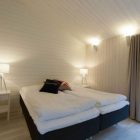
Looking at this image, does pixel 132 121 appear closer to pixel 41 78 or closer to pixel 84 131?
pixel 84 131

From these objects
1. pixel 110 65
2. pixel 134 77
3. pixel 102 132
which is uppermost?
pixel 110 65

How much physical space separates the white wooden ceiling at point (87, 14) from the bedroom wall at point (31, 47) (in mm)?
132

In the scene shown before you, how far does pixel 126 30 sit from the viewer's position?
11.2 ft

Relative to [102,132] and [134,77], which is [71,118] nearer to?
[102,132]

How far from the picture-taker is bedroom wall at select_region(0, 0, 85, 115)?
3.43 metres

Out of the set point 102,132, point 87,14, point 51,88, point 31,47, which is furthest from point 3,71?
point 102,132

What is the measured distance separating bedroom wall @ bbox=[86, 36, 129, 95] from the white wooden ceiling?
1.11ft

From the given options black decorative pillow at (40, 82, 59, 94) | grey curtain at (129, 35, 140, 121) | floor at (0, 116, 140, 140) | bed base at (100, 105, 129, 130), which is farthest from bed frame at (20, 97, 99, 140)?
grey curtain at (129, 35, 140, 121)

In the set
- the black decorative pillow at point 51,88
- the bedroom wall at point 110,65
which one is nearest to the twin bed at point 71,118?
the black decorative pillow at point 51,88

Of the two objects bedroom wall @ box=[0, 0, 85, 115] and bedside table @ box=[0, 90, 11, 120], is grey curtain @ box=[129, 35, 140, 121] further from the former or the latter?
bedside table @ box=[0, 90, 11, 120]

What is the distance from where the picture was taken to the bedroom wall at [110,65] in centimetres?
361

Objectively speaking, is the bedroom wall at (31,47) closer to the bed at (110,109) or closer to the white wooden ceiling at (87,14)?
the white wooden ceiling at (87,14)

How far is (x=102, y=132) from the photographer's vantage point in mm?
2604

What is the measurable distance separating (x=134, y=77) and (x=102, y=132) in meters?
1.58
